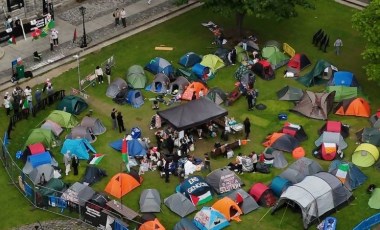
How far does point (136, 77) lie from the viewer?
57.5 m

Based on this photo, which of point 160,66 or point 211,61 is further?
point 211,61

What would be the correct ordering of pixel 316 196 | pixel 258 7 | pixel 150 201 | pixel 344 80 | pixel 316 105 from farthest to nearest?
pixel 258 7 < pixel 344 80 < pixel 316 105 < pixel 150 201 < pixel 316 196

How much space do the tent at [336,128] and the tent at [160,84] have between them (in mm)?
12629

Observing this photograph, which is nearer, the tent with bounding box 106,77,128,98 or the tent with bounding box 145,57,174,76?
the tent with bounding box 106,77,128,98

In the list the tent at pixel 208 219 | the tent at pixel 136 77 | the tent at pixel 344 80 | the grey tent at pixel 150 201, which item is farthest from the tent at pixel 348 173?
the tent at pixel 136 77

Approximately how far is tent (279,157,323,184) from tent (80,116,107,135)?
44.6 feet

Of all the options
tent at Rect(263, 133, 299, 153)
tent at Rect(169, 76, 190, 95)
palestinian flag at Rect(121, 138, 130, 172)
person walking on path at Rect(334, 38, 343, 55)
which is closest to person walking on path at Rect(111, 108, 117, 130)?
palestinian flag at Rect(121, 138, 130, 172)

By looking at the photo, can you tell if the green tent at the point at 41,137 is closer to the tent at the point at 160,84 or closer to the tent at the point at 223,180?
the tent at the point at 160,84

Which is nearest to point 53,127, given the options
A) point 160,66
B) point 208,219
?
point 160,66

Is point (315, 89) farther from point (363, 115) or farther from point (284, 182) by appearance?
point (284, 182)

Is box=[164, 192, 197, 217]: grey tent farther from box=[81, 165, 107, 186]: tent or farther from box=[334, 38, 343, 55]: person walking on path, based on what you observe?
box=[334, 38, 343, 55]: person walking on path

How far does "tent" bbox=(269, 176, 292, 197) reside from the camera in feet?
151

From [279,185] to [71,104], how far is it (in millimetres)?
16941

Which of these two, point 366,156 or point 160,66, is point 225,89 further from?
point 366,156
